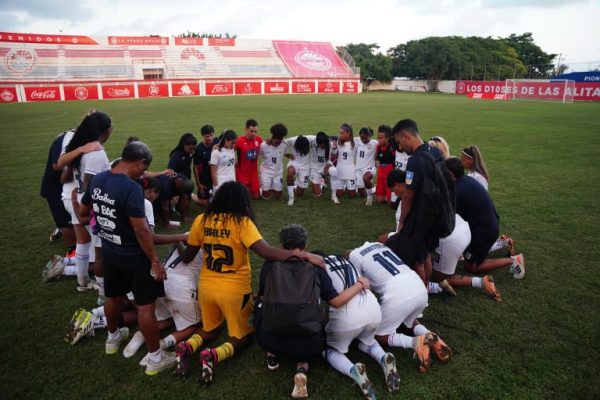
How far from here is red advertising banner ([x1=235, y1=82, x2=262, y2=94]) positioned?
153 feet

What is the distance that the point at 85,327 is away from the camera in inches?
152

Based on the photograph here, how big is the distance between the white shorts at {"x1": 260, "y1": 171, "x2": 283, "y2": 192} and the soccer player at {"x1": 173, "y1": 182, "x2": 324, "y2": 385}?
5.11m

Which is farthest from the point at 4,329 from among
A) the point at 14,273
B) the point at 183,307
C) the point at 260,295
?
the point at 260,295

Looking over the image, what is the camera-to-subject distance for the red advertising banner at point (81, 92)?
3653 centimetres

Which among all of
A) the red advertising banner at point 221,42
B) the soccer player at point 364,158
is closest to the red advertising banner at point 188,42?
the red advertising banner at point 221,42

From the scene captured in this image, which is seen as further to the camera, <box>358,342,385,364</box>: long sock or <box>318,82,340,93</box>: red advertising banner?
<box>318,82,340,93</box>: red advertising banner

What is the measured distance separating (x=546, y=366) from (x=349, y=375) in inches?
73.1

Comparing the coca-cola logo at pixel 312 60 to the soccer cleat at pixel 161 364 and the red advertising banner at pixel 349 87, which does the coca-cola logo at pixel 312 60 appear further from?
the soccer cleat at pixel 161 364

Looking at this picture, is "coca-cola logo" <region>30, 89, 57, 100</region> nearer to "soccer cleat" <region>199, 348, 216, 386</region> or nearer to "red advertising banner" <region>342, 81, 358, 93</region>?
"red advertising banner" <region>342, 81, 358, 93</region>

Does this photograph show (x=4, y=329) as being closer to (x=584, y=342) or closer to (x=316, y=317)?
(x=316, y=317)

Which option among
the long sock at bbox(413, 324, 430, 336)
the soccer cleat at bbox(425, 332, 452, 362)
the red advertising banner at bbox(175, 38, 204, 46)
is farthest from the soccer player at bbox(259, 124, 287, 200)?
the red advertising banner at bbox(175, 38, 204, 46)

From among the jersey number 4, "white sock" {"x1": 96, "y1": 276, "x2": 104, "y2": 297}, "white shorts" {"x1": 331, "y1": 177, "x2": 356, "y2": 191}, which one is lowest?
"white sock" {"x1": 96, "y1": 276, "x2": 104, "y2": 297}

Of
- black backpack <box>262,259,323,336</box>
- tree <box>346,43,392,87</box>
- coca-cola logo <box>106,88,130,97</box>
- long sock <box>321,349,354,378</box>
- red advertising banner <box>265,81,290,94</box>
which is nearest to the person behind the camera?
black backpack <box>262,259,323,336</box>

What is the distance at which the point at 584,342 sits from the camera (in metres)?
3.84
